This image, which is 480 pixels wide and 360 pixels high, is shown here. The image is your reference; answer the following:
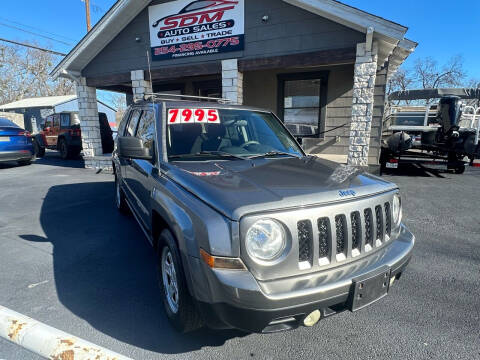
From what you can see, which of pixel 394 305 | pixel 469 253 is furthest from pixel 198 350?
pixel 469 253

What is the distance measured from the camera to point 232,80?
772 centimetres

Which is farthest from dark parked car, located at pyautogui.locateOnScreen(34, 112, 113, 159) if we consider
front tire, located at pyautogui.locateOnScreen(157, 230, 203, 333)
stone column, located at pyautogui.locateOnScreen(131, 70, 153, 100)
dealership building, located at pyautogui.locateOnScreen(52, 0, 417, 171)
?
front tire, located at pyautogui.locateOnScreen(157, 230, 203, 333)

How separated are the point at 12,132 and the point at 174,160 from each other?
1031 cm

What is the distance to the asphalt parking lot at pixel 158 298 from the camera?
81.0 inches

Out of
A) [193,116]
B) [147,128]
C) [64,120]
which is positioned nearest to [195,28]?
[147,128]

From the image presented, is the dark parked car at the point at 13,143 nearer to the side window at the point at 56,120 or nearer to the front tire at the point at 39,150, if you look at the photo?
the side window at the point at 56,120

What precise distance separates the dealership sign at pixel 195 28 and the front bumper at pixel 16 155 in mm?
6109

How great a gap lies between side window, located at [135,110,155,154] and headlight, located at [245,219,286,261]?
1547mm

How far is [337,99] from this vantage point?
917 centimetres

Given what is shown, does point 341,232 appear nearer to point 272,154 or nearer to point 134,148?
point 272,154

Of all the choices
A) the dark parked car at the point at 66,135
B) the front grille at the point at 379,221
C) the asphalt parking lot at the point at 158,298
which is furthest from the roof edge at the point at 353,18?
the dark parked car at the point at 66,135

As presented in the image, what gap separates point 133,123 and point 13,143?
28.8ft

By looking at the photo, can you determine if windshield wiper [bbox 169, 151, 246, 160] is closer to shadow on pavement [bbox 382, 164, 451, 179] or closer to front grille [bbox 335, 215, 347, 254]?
front grille [bbox 335, 215, 347, 254]

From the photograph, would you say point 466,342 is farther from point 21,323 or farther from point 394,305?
point 21,323
